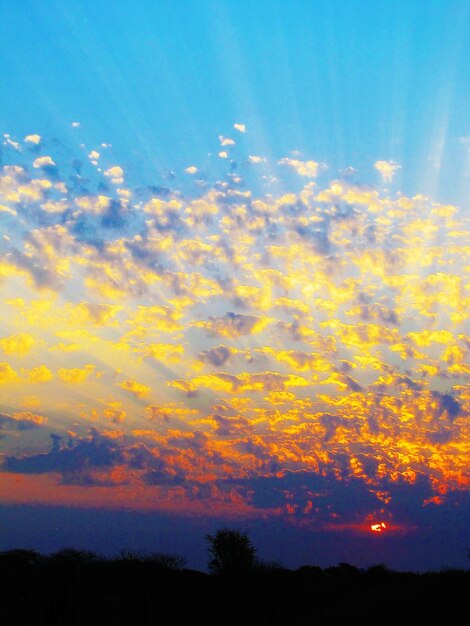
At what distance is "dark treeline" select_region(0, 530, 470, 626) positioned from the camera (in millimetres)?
54281

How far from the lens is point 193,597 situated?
71.3 m

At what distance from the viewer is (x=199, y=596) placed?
71875 mm

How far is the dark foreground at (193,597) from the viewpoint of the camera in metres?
54.0

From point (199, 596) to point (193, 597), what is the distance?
922mm

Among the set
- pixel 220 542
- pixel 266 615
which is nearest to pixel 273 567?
pixel 220 542

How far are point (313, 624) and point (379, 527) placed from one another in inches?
912

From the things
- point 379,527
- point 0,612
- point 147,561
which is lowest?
point 0,612

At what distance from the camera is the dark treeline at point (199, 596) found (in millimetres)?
54281

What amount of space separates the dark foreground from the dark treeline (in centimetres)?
12

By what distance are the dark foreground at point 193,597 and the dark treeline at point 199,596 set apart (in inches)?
4.6

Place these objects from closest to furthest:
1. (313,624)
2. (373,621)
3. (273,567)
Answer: (373,621), (313,624), (273,567)

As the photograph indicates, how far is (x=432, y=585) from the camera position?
59.9 metres

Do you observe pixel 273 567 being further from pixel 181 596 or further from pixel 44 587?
pixel 44 587

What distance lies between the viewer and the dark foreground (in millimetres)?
53969
